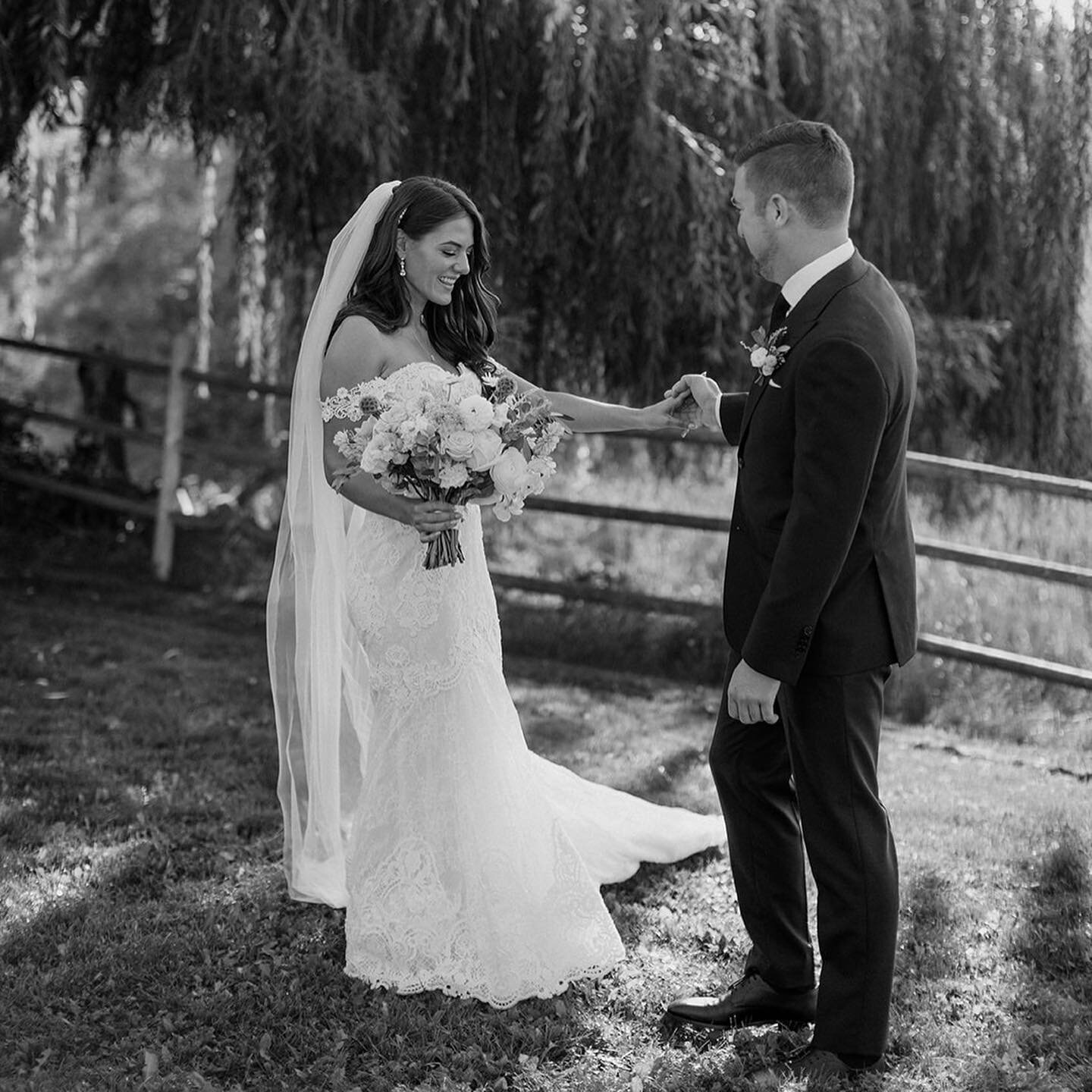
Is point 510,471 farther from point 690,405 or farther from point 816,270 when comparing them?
point 816,270

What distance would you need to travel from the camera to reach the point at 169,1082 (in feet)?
10.5

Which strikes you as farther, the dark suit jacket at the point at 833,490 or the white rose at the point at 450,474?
the white rose at the point at 450,474

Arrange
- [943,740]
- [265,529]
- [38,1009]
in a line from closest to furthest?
1. [38,1009]
2. [943,740]
3. [265,529]

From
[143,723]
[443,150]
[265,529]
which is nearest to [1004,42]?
[443,150]

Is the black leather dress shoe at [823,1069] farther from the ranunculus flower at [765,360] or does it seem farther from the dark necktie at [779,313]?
the dark necktie at [779,313]

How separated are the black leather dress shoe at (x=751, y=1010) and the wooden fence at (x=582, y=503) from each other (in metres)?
3.63

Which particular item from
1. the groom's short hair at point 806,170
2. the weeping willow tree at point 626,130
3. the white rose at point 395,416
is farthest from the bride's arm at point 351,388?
the weeping willow tree at point 626,130

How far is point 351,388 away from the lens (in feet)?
12.5

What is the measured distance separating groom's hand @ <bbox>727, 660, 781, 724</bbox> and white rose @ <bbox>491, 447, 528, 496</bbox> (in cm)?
83

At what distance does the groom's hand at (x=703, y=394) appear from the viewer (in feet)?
12.4

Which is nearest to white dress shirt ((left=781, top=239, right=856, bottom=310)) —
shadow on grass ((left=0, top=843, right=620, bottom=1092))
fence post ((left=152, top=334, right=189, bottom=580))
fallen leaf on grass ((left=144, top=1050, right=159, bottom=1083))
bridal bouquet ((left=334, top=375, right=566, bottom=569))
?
bridal bouquet ((left=334, top=375, right=566, bottom=569))

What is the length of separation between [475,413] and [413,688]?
88 cm

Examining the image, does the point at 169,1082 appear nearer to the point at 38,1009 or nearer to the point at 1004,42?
the point at 38,1009

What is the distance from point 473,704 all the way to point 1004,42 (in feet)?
19.3
